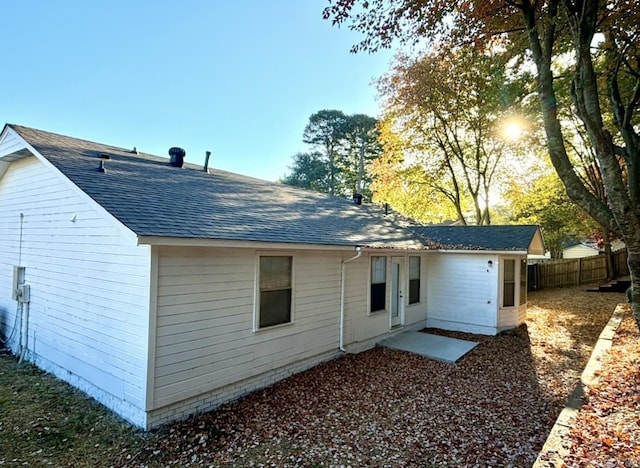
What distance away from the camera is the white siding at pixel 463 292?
31.5 feet

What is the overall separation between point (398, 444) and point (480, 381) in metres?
2.81

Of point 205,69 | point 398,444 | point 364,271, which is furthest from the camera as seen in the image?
point 205,69

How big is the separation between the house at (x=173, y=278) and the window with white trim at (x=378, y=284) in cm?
4

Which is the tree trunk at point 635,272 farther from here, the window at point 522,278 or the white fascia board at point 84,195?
the white fascia board at point 84,195

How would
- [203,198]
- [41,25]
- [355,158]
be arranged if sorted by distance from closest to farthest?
[203,198]
[41,25]
[355,158]

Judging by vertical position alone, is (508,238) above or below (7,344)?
above

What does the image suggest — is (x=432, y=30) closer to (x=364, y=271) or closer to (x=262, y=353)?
(x=364, y=271)

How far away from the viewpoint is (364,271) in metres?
8.04

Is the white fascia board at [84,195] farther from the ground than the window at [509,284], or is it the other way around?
the white fascia board at [84,195]

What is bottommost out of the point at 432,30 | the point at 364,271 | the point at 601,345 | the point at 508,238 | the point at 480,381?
the point at 480,381

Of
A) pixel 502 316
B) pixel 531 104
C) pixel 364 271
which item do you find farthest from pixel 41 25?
pixel 531 104

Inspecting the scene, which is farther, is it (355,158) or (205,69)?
(355,158)

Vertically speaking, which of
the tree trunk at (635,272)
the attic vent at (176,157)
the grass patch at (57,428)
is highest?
the attic vent at (176,157)

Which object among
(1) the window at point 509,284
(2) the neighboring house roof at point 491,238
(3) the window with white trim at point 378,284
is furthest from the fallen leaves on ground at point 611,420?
(3) the window with white trim at point 378,284
